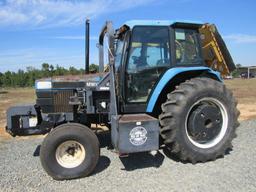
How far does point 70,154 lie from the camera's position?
585cm

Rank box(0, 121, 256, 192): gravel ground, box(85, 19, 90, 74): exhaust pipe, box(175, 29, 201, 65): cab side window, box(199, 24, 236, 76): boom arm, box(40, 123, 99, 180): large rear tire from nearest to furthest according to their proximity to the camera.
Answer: box(0, 121, 256, 192): gravel ground
box(40, 123, 99, 180): large rear tire
box(175, 29, 201, 65): cab side window
box(199, 24, 236, 76): boom arm
box(85, 19, 90, 74): exhaust pipe

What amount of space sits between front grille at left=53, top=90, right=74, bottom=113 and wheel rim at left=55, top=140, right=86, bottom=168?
102 centimetres

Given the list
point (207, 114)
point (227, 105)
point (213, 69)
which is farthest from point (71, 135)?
point (213, 69)

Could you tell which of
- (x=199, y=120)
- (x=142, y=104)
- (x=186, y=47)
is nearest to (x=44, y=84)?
(x=142, y=104)

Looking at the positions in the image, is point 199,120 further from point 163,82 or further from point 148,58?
point 148,58

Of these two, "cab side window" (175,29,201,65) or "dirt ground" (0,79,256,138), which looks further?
"dirt ground" (0,79,256,138)

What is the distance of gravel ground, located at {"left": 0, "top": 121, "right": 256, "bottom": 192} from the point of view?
5176 mm

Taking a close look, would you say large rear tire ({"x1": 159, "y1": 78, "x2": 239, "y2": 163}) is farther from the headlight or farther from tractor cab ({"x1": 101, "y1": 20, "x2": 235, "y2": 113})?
the headlight

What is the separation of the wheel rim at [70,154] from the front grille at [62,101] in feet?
3.36

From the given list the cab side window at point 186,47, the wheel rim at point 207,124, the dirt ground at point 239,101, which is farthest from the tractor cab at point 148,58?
the dirt ground at point 239,101

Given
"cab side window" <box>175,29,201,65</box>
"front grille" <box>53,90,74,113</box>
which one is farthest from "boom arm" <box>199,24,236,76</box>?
"front grille" <box>53,90,74,113</box>

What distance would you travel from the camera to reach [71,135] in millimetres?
5684

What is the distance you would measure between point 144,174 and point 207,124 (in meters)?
1.57

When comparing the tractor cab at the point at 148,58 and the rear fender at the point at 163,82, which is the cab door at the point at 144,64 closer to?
the tractor cab at the point at 148,58
